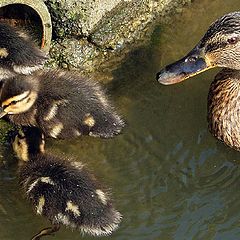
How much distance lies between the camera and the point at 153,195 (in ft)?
13.1

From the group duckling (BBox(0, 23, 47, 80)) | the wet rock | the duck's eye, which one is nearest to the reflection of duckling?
duckling (BBox(0, 23, 47, 80))

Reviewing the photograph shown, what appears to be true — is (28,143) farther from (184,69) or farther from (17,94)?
(184,69)

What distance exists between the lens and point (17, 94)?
3.94 metres

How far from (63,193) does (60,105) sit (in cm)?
51

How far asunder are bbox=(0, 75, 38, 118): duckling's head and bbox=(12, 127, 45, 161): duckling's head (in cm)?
13

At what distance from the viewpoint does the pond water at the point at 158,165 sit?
3869 millimetres

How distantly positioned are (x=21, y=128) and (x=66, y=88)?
0.29 meters

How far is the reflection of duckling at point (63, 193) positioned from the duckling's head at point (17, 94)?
0.56 ft

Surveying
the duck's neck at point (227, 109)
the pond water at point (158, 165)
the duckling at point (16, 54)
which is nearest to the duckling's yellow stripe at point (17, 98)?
the duckling at point (16, 54)

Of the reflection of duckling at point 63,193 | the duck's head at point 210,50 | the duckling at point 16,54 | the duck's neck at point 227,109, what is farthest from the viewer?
the duck's neck at point 227,109

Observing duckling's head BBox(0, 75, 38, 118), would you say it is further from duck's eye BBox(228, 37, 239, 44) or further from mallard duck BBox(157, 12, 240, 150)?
duck's eye BBox(228, 37, 239, 44)

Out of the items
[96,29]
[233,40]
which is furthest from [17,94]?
[233,40]

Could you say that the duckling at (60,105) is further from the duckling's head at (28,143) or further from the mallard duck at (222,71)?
the mallard duck at (222,71)

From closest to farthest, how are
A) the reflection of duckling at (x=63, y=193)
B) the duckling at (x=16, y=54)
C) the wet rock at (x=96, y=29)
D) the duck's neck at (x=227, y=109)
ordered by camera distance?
the reflection of duckling at (x=63, y=193), the duckling at (x=16, y=54), the duck's neck at (x=227, y=109), the wet rock at (x=96, y=29)
